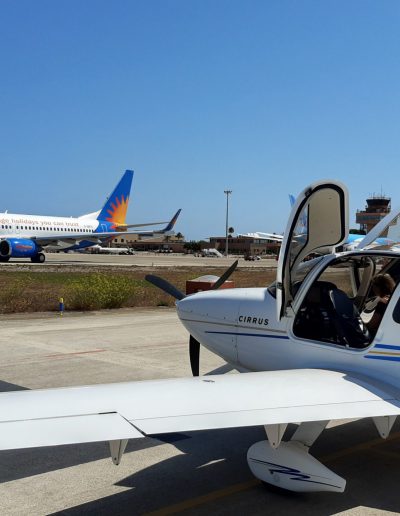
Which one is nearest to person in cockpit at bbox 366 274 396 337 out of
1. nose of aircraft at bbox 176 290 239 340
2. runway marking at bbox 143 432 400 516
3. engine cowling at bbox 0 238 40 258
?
runway marking at bbox 143 432 400 516

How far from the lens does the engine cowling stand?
46.0 metres

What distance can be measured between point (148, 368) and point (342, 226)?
5.06 metres

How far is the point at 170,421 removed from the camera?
3.74 m

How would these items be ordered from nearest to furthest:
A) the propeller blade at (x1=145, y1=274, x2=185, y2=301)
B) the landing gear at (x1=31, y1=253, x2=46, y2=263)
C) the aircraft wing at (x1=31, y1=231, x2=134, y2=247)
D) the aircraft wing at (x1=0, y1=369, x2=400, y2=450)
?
the aircraft wing at (x1=0, y1=369, x2=400, y2=450)
the propeller blade at (x1=145, y1=274, x2=185, y2=301)
the landing gear at (x1=31, y1=253, x2=46, y2=263)
the aircraft wing at (x1=31, y1=231, x2=134, y2=247)

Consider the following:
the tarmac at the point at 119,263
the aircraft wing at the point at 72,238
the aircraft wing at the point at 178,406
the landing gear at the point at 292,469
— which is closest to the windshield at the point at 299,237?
the aircraft wing at the point at 178,406

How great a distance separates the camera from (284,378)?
15.9 ft

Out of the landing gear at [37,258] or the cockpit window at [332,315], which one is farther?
the landing gear at [37,258]

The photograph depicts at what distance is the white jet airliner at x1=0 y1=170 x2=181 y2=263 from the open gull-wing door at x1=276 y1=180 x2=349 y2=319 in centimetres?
4270

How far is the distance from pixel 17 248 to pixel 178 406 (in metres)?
44.4

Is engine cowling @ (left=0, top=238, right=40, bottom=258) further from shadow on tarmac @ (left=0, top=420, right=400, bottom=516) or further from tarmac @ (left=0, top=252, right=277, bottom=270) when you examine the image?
shadow on tarmac @ (left=0, top=420, right=400, bottom=516)

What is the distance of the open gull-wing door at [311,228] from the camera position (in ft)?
17.9

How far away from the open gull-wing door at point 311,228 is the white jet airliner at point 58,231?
42.7 meters

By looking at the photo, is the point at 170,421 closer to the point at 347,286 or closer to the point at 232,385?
the point at 232,385

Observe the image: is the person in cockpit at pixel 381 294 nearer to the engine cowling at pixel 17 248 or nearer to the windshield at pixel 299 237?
the windshield at pixel 299 237
